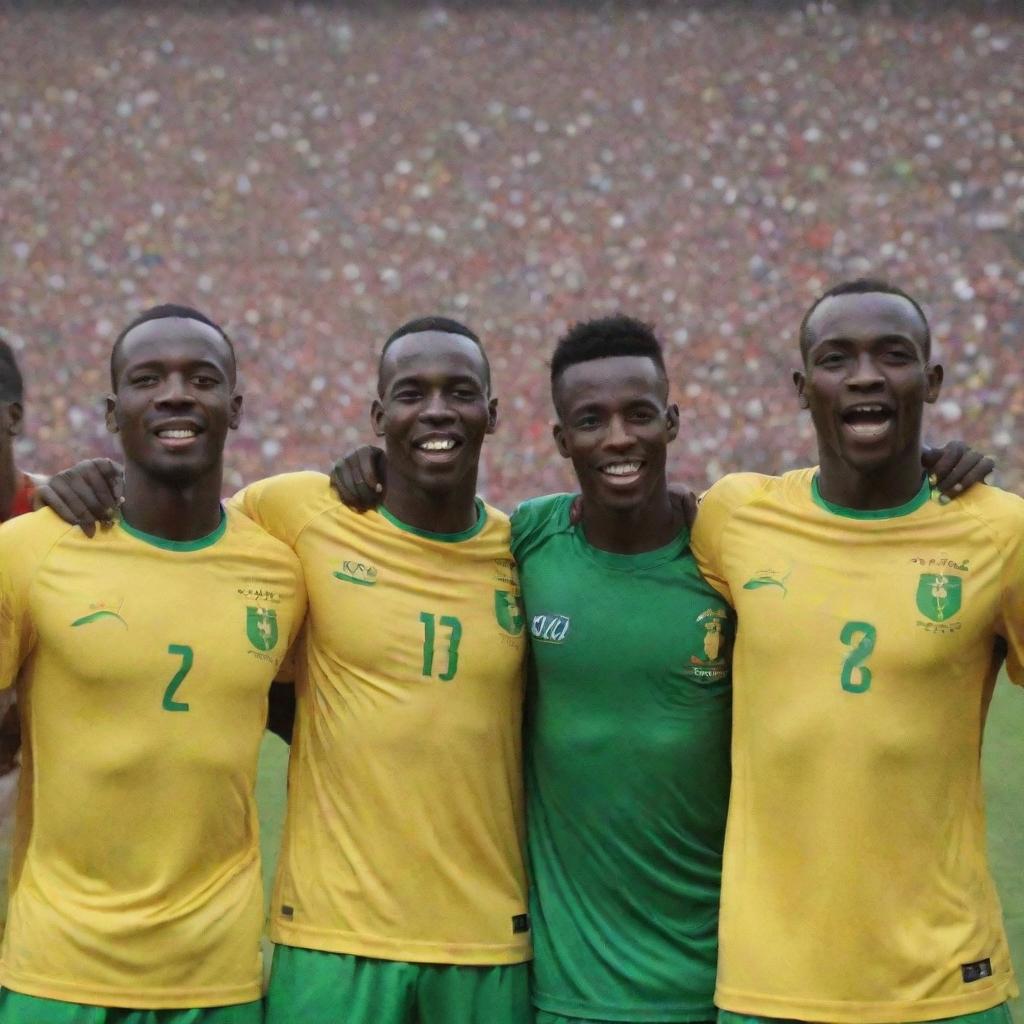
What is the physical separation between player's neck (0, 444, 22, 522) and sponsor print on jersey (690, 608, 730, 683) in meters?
1.52

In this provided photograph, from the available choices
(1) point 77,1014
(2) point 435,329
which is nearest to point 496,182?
(2) point 435,329

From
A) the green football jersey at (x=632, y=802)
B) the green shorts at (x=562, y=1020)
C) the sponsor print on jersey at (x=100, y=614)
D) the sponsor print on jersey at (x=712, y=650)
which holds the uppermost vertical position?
the sponsor print on jersey at (x=100, y=614)

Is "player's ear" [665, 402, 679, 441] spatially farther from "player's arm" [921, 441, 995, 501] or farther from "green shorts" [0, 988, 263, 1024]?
"green shorts" [0, 988, 263, 1024]

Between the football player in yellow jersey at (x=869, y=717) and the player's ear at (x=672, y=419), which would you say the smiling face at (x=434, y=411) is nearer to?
the player's ear at (x=672, y=419)

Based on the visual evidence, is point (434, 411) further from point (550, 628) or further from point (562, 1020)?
point (562, 1020)

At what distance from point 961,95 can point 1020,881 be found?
6.45 meters

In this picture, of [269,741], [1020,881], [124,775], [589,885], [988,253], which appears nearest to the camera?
[124,775]

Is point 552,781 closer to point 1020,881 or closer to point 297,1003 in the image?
point 297,1003

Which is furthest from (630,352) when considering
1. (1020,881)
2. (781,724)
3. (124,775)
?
(1020,881)

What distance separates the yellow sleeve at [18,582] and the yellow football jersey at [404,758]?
0.54m

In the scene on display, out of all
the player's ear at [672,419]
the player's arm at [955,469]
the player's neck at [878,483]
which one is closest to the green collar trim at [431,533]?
the player's ear at [672,419]

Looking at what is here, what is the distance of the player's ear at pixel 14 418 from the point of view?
3.45m

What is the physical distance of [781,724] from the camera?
2.99m

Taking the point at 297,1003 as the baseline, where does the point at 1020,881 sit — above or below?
below
